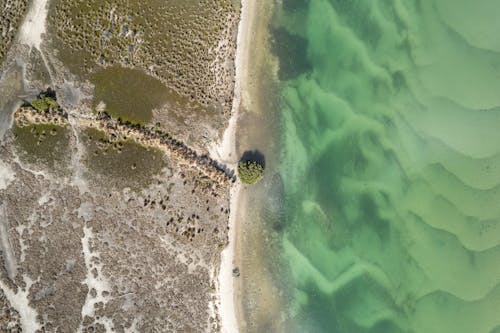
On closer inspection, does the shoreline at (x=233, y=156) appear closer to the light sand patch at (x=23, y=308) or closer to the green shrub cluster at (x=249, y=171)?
the green shrub cluster at (x=249, y=171)

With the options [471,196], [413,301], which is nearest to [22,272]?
[413,301]

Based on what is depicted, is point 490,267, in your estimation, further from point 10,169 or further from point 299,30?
point 10,169

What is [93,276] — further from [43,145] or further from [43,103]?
[43,103]

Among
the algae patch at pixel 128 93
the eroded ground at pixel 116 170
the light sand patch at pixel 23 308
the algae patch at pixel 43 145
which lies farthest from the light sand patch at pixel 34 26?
the light sand patch at pixel 23 308

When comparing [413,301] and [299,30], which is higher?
[299,30]

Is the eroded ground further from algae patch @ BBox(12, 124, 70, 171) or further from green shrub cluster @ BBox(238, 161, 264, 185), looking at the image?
green shrub cluster @ BBox(238, 161, 264, 185)

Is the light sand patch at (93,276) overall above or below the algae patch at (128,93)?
below
